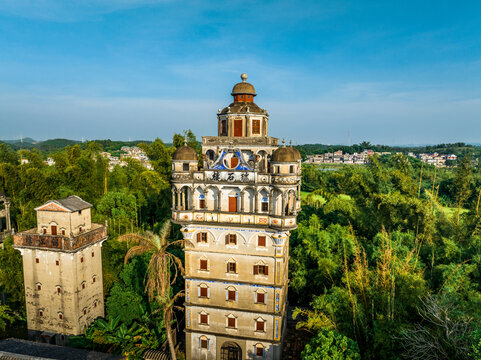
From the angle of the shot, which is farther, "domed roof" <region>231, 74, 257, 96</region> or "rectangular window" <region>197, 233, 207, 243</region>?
"domed roof" <region>231, 74, 257, 96</region>

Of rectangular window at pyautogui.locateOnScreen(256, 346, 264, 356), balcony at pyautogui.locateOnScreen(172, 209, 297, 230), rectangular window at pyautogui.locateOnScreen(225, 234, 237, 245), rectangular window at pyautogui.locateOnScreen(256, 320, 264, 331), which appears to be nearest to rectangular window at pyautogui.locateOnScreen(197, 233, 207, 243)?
balcony at pyautogui.locateOnScreen(172, 209, 297, 230)

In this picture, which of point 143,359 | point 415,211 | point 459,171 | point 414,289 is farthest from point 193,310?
point 459,171

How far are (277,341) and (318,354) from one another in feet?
12.9

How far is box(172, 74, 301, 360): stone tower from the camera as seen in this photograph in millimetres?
20734

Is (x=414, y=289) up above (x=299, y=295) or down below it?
above

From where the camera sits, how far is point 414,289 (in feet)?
75.2

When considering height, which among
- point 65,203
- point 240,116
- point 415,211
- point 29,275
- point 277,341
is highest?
point 240,116

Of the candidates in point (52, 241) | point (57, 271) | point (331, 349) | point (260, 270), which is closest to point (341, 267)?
point (260, 270)

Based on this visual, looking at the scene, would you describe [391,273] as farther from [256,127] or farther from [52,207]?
[52,207]

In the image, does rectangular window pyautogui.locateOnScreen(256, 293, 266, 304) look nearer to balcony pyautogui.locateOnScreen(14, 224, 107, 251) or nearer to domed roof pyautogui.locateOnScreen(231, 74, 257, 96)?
balcony pyautogui.locateOnScreen(14, 224, 107, 251)

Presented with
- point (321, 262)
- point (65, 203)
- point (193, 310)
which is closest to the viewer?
point (193, 310)

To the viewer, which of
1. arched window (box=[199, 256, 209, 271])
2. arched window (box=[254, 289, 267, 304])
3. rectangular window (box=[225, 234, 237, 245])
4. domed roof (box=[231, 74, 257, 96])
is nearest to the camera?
arched window (box=[254, 289, 267, 304])

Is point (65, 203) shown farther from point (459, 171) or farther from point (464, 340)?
point (459, 171)

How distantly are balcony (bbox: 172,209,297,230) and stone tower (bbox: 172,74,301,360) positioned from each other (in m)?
0.07
